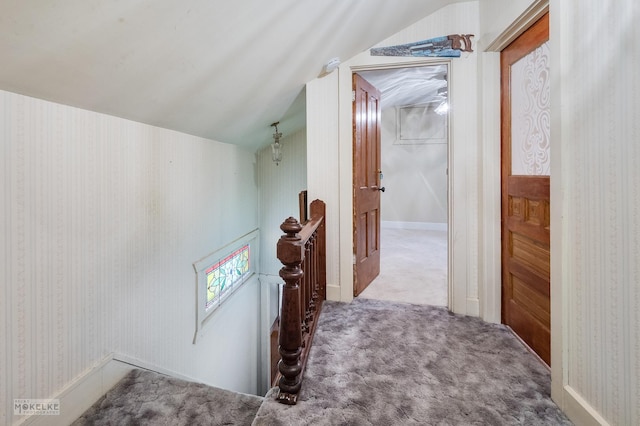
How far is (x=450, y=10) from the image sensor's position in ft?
7.31

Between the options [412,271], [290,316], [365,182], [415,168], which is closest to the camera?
[290,316]

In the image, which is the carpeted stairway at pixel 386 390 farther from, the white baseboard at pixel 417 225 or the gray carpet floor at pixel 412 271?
the white baseboard at pixel 417 225

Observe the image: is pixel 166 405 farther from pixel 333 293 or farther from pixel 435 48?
pixel 435 48

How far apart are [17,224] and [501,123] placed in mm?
2735

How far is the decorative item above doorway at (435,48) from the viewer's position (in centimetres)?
219

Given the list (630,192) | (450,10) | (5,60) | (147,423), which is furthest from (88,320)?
(450,10)

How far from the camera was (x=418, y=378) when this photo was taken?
1.54m

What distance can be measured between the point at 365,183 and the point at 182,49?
1773 mm

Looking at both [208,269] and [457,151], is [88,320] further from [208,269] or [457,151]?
[457,151]

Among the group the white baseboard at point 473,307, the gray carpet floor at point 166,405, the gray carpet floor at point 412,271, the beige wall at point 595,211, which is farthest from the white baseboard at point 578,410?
the gray carpet floor at point 166,405

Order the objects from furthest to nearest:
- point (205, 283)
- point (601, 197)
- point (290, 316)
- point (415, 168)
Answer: point (415, 168) → point (205, 283) → point (290, 316) → point (601, 197)

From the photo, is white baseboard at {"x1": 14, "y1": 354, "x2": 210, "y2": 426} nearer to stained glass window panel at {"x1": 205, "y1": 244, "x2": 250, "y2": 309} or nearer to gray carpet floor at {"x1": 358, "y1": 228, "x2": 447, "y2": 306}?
stained glass window panel at {"x1": 205, "y1": 244, "x2": 250, "y2": 309}

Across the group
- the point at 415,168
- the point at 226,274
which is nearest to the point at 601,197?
the point at 226,274

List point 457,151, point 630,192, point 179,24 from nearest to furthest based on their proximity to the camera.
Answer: point 630,192 < point 179,24 < point 457,151
